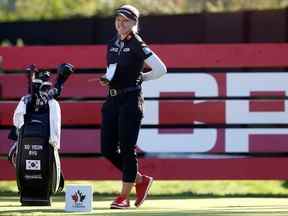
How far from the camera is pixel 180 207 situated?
9641 mm

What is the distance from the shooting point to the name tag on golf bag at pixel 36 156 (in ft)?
30.5

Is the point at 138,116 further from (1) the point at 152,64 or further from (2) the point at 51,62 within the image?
(2) the point at 51,62

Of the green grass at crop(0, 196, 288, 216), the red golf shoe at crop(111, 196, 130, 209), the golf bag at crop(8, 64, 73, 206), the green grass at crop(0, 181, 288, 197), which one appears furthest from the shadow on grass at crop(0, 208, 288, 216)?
the green grass at crop(0, 181, 288, 197)

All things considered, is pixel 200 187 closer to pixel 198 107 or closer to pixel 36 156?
pixel 198 107

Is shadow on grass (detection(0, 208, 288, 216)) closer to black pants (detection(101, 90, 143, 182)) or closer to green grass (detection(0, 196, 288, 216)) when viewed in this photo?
green grass (detection(0, 196, 288, 216))

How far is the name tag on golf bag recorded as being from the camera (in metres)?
9.30

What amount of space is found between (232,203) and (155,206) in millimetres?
797

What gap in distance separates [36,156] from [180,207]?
1.40m

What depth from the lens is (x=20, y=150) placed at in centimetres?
931

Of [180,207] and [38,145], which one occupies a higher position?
[38,145]

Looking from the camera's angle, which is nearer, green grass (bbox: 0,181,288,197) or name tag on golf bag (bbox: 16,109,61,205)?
name tag on golf bag (bbox: 16,109,61,205)

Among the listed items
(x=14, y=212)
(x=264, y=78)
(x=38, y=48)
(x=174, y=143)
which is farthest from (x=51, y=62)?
(x=14, y=212)

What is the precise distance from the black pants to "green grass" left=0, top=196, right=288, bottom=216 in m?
0.42

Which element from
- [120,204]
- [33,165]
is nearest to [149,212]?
[120,204]
